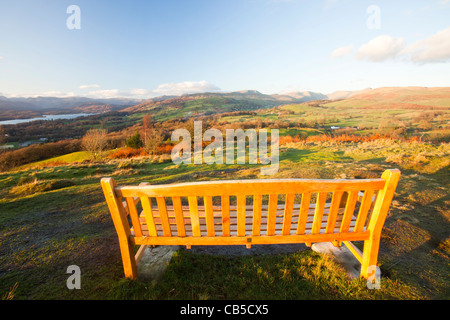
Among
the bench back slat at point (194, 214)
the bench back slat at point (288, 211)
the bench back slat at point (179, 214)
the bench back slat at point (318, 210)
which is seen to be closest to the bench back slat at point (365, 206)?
the bench back slat at point (318, 210)

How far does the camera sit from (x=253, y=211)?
228 centimetres

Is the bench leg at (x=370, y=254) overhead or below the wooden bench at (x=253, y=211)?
below

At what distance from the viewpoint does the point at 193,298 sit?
233 cm

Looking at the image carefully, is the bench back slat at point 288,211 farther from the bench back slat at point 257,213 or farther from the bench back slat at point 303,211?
the bench back slat at point 257,213

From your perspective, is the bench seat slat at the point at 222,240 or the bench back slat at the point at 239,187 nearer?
the bench back slat at the point at 239,187

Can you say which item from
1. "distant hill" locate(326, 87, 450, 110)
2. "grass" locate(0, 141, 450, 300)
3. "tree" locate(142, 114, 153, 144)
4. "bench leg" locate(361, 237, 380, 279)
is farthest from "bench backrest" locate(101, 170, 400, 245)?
"distant hill" locate(326, 87, 450, 110)

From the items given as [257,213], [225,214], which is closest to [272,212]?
[257,213]

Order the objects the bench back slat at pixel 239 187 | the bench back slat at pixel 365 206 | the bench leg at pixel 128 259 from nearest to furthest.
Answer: the bench back slat at pixel 239 187, the bench back slat at pixel 365 206, the bench leg at pixel 128 259

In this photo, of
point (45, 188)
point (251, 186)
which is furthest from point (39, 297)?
point (45, 188)

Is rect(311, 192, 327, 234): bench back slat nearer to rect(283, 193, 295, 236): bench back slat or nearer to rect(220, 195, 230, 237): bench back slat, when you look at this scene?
rect(283, 193, 295, 236): bench back slat

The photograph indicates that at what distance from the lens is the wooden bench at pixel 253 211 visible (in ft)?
6.99

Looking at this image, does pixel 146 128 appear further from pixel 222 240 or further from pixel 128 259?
pixel 222 240

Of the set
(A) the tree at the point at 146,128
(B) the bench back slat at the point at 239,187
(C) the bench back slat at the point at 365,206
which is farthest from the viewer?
(A) the tree at the point at 146,128
